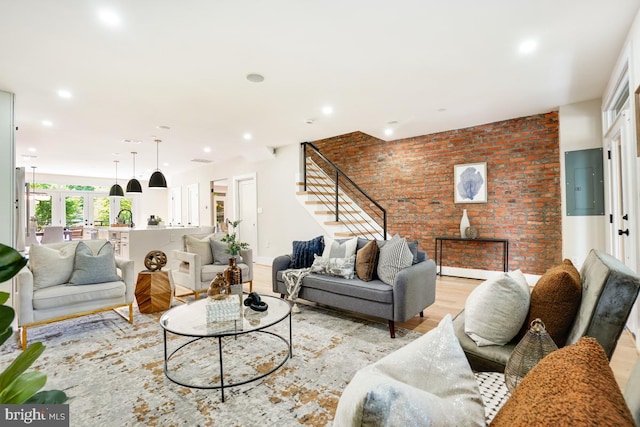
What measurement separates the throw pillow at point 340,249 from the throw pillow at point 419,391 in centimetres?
269

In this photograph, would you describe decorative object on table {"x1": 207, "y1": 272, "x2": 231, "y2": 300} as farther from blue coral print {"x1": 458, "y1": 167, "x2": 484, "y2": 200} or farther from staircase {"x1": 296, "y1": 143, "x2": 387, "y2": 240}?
blue coral print {"x1": 458, "y1": 167, "x2": 484, "y2": 200}

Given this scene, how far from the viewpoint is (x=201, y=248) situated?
4.39m

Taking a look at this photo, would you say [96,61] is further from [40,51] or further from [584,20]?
[584,20]

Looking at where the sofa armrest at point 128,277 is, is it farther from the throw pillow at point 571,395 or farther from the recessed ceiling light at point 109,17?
the throw pillow at point 571,395

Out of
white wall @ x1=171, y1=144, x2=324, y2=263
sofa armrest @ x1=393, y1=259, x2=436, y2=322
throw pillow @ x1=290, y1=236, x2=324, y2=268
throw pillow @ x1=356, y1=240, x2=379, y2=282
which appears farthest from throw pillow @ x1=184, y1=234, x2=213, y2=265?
sofa armrest @ x1=393, y1=259, x2=436, y2=322

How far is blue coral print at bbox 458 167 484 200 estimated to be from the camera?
17.6ft

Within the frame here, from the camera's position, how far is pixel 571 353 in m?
0.68

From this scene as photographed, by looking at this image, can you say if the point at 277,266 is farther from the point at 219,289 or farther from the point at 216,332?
the point at 216,332

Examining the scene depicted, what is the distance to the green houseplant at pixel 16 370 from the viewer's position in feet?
1.93

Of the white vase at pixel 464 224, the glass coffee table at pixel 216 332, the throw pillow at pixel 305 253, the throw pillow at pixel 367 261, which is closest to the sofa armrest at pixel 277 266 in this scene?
the throw pillow at pixel 305 253

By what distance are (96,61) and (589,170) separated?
5690 mm

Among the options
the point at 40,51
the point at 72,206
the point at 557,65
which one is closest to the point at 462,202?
the point at 557,65

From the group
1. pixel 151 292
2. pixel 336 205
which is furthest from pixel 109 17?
pixel 336 205

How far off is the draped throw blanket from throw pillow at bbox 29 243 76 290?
222cm
